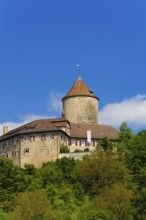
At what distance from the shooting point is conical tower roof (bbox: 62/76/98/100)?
97312 mm

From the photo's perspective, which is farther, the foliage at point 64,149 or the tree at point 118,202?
the foliage at point 64,149

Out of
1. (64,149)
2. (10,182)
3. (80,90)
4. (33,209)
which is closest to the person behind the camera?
(33,209)

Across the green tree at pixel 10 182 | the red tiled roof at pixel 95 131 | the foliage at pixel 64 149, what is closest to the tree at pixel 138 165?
the foliage at pixel 64 149

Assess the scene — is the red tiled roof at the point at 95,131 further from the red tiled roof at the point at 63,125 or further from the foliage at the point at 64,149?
the foliage at the point at 64,149

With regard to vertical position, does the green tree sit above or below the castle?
below

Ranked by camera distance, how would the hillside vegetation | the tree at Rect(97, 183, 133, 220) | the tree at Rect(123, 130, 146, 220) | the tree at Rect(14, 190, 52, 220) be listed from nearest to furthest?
the tree at Rect(14, 190, 52, 220)
the hillside vegetation
the tree at Rect(97, 183, 133, 220)
the tree at Rect(123, 130, 146, 220)

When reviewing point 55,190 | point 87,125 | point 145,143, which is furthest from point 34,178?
point 87,125

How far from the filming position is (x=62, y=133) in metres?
85.6

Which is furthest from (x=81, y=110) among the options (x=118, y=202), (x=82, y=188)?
(x=118, y=202)

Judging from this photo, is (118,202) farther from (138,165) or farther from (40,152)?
(40,152)

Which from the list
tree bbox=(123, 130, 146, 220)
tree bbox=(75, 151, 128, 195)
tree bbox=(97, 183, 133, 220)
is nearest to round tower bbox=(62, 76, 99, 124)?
tree bbox=(123, 130, 146, 220)

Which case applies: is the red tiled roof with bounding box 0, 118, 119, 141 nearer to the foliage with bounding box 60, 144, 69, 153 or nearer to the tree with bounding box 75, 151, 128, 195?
the foliage with bounding box 60, 144, 69, 153

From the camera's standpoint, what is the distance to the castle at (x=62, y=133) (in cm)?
8388

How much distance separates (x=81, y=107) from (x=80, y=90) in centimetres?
356
